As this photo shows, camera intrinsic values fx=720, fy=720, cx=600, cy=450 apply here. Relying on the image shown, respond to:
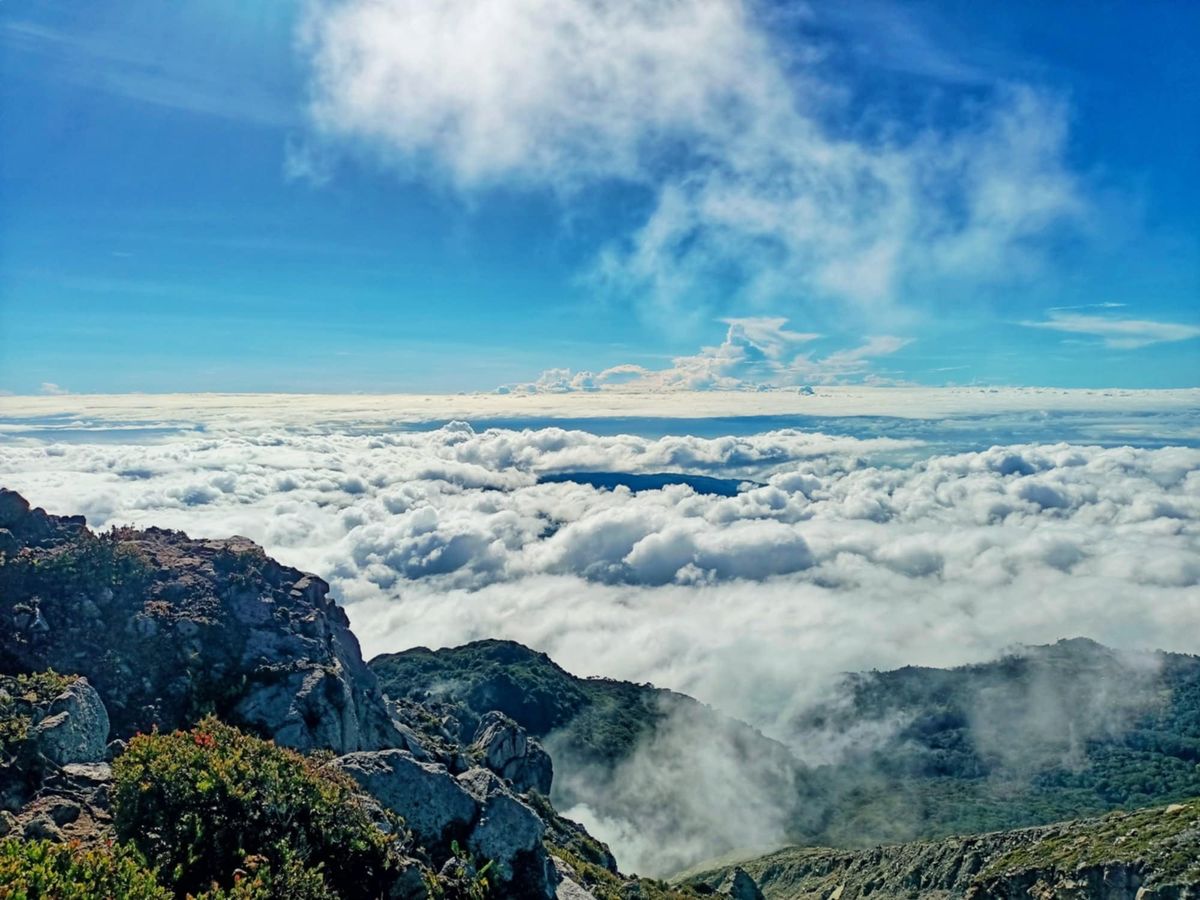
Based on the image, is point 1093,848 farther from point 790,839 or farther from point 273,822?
point 790,839

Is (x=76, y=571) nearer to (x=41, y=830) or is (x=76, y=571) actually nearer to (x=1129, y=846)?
(x=41, y=830)

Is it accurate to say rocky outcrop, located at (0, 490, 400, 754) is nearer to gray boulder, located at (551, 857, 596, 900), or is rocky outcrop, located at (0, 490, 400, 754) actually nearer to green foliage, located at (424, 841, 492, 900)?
gray boulder, located at (551, 857, 596, 900)

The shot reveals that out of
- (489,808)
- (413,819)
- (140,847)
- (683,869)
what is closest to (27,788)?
(140,847)

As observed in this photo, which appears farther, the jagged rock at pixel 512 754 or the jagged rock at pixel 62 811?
the jagged rock at pixel 512 754

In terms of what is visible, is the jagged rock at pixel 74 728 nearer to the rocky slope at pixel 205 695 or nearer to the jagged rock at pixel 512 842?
the rocky slope at pixel 205 695

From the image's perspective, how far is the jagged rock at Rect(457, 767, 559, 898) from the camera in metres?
36.4

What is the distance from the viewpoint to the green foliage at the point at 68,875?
18.3m

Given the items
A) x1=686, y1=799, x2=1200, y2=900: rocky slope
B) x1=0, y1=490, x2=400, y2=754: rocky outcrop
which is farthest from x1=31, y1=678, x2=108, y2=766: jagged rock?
x1=686, y1=799, x2=1200, y2=900: rocky slope

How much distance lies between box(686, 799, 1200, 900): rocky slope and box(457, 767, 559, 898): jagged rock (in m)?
46.5

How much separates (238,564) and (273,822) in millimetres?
44293

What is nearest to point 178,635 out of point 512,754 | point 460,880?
point 460,880

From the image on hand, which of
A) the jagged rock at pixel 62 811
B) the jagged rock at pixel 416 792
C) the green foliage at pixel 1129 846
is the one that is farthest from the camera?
the green foliage at pixel 1129 846

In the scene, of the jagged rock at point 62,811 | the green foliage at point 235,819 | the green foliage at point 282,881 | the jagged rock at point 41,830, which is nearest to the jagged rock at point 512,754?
the jagged rock at point 62,811

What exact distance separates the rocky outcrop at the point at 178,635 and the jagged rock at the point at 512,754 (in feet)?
114
